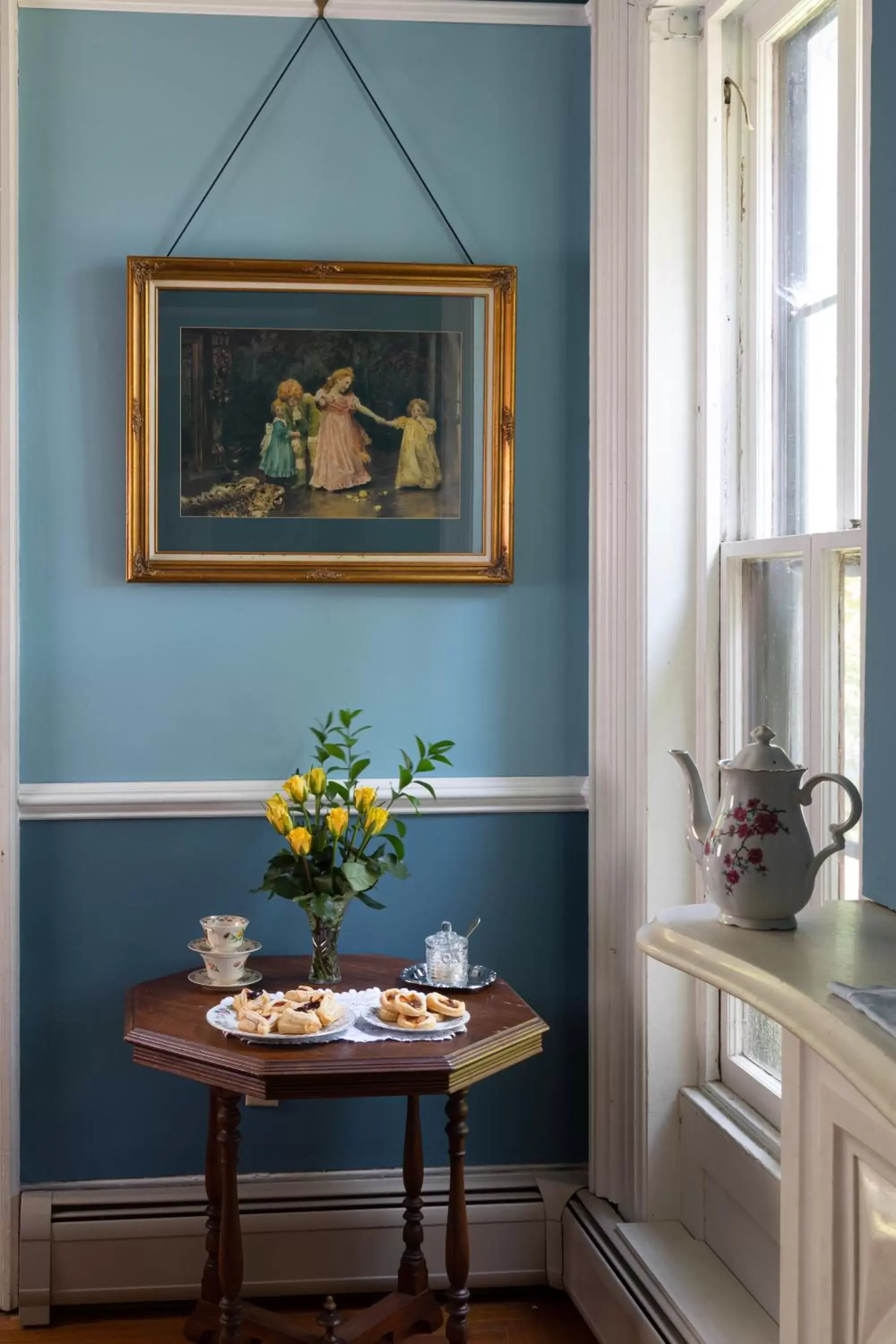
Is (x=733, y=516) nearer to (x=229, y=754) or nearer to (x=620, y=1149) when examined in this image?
(x=229, y=754)

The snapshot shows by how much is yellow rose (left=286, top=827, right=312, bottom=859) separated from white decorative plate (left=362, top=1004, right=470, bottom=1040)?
0.31m

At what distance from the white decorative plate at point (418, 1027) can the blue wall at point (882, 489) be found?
87 cm

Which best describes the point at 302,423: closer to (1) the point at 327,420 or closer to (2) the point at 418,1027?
(1) the point at 327,420

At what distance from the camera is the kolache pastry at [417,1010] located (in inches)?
77.5

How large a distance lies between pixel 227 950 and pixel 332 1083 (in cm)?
44

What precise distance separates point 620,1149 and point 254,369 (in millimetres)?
1665

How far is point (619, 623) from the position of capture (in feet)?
7.78

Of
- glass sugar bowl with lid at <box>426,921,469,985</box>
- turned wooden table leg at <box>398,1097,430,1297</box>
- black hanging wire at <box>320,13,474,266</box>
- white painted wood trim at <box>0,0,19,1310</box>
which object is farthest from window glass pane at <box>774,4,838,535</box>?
white painted wood trim at <box>0,0,19,1310</box>

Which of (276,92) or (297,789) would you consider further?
(276,92)

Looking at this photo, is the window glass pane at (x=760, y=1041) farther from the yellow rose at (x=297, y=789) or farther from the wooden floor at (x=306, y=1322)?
the yellow rose at (x=297, y=789)

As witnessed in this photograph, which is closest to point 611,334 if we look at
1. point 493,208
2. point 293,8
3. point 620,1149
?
point 493,208

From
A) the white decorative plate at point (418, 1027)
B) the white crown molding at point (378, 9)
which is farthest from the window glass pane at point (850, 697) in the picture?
the white crown molding at point (378, 9)

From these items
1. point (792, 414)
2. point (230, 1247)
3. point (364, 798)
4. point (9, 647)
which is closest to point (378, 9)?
point (792, 414)

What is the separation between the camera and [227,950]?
7.25ft
